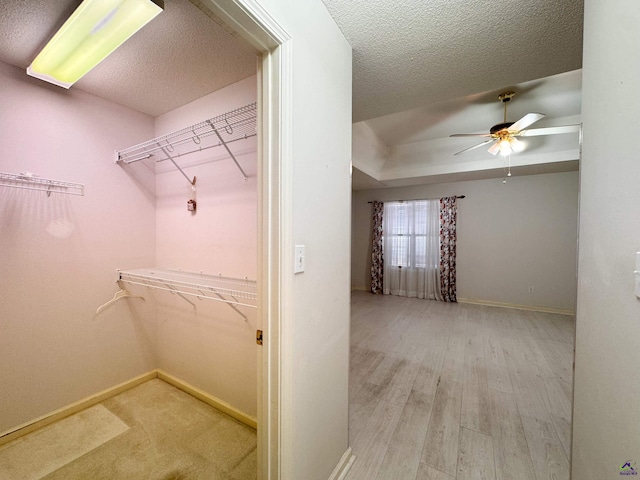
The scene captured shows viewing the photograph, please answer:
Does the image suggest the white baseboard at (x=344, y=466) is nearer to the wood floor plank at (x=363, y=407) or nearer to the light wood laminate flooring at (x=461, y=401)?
the light wood laminate flooring at (x=461, y=401)

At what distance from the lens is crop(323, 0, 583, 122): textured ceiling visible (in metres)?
1.23

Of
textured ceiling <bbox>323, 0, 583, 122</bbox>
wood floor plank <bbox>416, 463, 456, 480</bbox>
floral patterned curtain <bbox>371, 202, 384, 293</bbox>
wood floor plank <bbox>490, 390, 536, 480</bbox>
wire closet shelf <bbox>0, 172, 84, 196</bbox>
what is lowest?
wood floor plank <bbox>490, 390, 536, 480</bbox>

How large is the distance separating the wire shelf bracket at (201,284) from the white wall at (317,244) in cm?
49

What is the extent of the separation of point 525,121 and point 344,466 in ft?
10.5

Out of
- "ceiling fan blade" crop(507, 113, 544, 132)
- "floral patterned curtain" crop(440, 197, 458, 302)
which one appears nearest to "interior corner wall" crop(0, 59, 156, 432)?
"ceiling fan blade" crop(507, 113, 544, 132)

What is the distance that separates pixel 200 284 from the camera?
66.8 inches

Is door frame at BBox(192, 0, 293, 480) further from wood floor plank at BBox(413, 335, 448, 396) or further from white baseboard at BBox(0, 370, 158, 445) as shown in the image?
white baseboard at BBox(0, 370, 158, 445)

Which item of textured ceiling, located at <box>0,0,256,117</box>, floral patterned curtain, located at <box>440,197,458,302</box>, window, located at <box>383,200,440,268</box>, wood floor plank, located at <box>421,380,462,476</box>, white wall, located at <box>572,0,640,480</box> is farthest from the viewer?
window, located at <box>383,200,440,268</box>

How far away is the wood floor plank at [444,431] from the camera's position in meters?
1.49

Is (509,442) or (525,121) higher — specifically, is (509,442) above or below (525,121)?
below

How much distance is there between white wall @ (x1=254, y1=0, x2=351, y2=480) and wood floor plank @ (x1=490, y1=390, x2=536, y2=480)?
36.4 inches

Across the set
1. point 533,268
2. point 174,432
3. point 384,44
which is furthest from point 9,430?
point 533,268

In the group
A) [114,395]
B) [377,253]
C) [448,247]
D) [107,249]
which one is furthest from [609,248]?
[377,253]

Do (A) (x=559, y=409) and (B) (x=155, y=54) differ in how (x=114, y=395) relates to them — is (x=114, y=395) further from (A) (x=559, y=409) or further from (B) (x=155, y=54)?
(A) (x=559, y=409)
